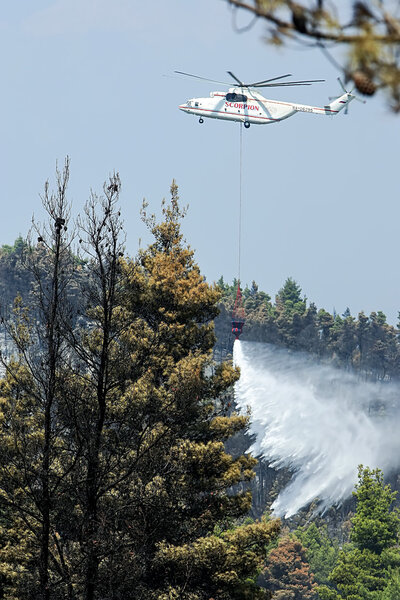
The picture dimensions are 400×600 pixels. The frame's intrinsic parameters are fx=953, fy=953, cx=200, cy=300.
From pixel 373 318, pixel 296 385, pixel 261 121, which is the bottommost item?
pixel 296 385

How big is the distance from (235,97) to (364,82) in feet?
209

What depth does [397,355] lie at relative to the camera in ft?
456

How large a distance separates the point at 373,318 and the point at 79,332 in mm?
122638

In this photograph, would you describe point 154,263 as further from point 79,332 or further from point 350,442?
point 350,442

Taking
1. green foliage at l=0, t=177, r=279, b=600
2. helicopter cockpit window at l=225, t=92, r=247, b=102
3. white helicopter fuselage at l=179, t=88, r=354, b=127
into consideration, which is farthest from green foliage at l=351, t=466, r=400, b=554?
green foliage at l=0, t=177, r=279, b=600

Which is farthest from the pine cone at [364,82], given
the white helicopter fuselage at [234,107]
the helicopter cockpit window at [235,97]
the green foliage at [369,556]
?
the helicopter cockpit window at [235,97]

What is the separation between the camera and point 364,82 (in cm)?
636

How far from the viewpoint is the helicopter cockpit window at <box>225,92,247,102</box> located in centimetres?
6838

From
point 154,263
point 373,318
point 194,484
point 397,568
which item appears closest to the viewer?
point 194,484

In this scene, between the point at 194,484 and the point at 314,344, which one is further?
the point at 314,344

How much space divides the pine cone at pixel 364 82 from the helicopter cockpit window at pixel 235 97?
63.2m

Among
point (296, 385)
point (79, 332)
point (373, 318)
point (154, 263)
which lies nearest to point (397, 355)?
point (373, 318)

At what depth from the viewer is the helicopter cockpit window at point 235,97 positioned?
2692 inches

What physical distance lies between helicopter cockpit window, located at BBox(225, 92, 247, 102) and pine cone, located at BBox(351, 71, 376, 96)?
207 feet
